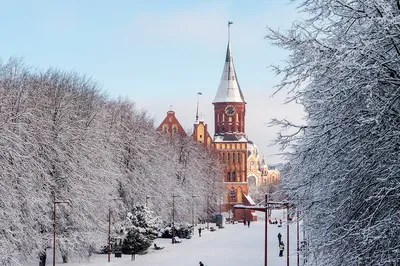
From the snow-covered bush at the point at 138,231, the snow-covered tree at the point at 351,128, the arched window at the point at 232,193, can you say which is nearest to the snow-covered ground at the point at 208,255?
the snow-covered bush at the point at 138,231

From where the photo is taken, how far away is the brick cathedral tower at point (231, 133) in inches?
4343

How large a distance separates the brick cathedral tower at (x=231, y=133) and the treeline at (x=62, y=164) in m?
59.1

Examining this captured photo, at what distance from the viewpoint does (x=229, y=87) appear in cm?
11725

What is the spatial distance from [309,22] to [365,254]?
3.86m

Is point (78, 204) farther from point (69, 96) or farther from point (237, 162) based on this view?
point (237, 162)

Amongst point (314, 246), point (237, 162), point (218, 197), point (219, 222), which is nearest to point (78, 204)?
point (314, 246)

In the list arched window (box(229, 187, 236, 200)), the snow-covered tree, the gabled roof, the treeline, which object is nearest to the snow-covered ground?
the treeline

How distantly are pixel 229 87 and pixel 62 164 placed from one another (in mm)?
84629

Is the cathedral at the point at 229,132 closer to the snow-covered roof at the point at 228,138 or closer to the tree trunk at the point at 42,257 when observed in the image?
the snow-covered roof at the point at 228,138

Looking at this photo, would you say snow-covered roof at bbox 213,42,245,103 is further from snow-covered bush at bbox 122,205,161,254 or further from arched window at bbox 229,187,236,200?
snow-covered bush at bbox 122,205,161,254

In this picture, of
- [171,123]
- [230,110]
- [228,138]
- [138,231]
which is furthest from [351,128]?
[230,110]

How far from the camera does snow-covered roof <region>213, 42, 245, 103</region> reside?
11706cm

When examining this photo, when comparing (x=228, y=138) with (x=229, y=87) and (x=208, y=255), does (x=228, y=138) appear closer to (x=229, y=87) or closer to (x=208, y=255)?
(x=229, y=87)

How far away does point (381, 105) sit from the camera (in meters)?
9.15
